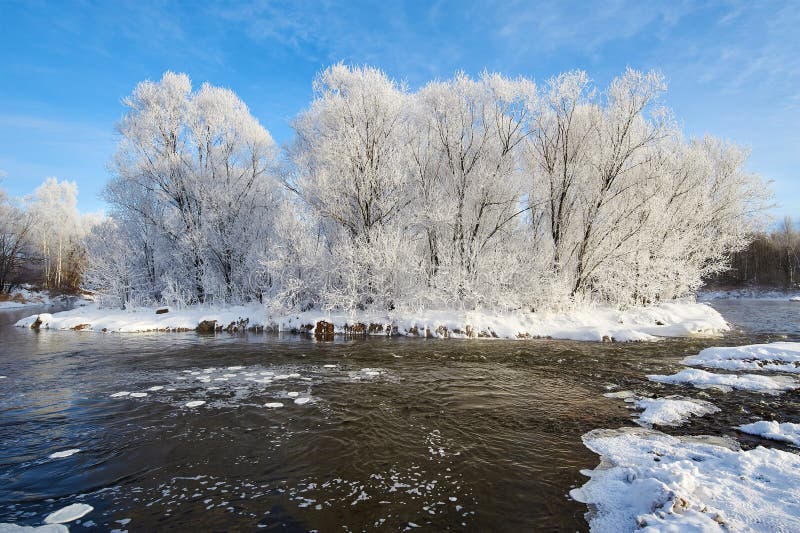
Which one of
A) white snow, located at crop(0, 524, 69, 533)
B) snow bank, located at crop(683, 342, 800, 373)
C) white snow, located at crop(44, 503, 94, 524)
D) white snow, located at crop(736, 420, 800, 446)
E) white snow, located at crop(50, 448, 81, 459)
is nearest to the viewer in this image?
white snow, located at crop(0, 524, 69, 533)

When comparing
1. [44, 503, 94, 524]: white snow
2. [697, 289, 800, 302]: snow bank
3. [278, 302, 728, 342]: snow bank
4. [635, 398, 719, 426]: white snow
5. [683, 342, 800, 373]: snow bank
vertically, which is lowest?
[44, 503, 94, 524]: white snow

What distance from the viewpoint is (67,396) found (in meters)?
8.00

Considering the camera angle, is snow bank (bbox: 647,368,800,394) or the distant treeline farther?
the distant treeline

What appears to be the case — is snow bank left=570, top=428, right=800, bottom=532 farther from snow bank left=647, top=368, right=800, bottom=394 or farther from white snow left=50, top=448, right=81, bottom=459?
white snow left=50, top=448, right=81, bottom=459

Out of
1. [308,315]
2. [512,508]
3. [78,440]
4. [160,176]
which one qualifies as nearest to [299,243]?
[308,315]

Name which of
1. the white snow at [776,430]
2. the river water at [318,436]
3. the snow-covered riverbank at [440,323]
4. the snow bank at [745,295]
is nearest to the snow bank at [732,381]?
the river water at [318,436]

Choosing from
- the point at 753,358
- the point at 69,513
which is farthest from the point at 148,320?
the point at 753,358

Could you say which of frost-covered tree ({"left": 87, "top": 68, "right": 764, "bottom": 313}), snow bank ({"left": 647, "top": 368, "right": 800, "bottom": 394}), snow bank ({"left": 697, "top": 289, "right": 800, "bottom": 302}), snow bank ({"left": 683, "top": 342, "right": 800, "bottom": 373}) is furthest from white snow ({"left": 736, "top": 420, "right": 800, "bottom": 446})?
snow bank ({"left": 697, "top": 289, "right": 800, "bottom": 302})

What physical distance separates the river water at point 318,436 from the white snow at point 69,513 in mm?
95

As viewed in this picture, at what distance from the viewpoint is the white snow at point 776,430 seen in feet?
18.1

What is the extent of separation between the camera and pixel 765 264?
2202 inches

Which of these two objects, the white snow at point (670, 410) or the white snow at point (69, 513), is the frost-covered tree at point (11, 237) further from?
the white snow at point (670, 410)

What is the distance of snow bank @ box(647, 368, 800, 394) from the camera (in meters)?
8.25

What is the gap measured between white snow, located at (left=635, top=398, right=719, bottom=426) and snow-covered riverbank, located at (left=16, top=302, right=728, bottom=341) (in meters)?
9.11
